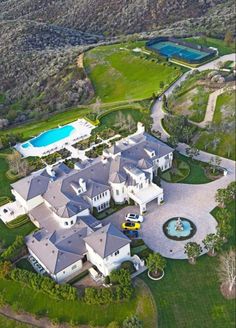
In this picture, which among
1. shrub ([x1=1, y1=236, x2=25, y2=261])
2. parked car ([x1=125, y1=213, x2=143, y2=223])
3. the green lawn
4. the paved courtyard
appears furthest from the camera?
the green lawn

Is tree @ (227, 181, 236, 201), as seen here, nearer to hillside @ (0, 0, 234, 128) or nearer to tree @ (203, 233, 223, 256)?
tree @ (203, 233, 223, 256)

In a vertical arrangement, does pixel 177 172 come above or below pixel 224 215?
below

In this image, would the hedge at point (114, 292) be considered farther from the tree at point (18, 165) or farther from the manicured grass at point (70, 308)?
the tree at point (18, 165)

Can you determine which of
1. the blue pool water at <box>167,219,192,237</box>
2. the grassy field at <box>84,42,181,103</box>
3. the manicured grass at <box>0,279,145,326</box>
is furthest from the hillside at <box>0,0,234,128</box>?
the manicured grass at <box>0,279,145,326</box>

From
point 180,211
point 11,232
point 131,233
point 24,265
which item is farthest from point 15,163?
point 180,211

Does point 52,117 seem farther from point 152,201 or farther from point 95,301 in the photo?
point 95,301

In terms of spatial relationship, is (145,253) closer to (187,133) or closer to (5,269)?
(5,269)

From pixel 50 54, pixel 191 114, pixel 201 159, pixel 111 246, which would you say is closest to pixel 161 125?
pixel 191 114
